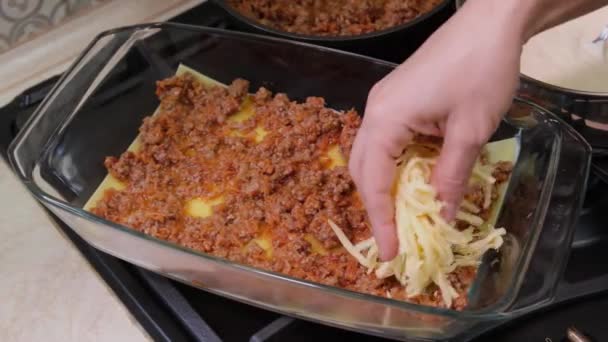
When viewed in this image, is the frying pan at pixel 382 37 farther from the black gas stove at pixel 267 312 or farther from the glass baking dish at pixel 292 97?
the black gas stove at pixel 267 312

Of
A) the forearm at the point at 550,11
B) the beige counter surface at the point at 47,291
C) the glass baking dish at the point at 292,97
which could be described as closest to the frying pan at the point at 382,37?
the glass baking dish at the point at 292,97

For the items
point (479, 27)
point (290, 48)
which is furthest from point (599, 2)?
point (290, 48)

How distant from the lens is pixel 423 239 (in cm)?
106

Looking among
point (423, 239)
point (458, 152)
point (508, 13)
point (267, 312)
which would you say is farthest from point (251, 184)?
point (508, 13)

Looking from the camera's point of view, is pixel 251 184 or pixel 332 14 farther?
pixel 332 14

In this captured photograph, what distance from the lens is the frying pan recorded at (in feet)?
4.60

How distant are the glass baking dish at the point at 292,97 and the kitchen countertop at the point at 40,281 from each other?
0.41 feet

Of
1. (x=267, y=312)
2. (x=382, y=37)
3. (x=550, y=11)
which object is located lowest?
(x=267, y=312)

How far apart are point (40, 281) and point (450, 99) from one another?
93cm

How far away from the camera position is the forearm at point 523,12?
2.72 ft

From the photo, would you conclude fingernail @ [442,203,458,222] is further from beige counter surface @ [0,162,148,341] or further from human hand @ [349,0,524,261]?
beige counter surface @ [0,162,148,341]

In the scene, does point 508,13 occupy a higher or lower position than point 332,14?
higher

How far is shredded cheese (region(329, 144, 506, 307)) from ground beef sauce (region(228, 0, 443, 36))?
1.96 feet

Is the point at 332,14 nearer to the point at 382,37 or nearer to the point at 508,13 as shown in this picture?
the point at 382,37
